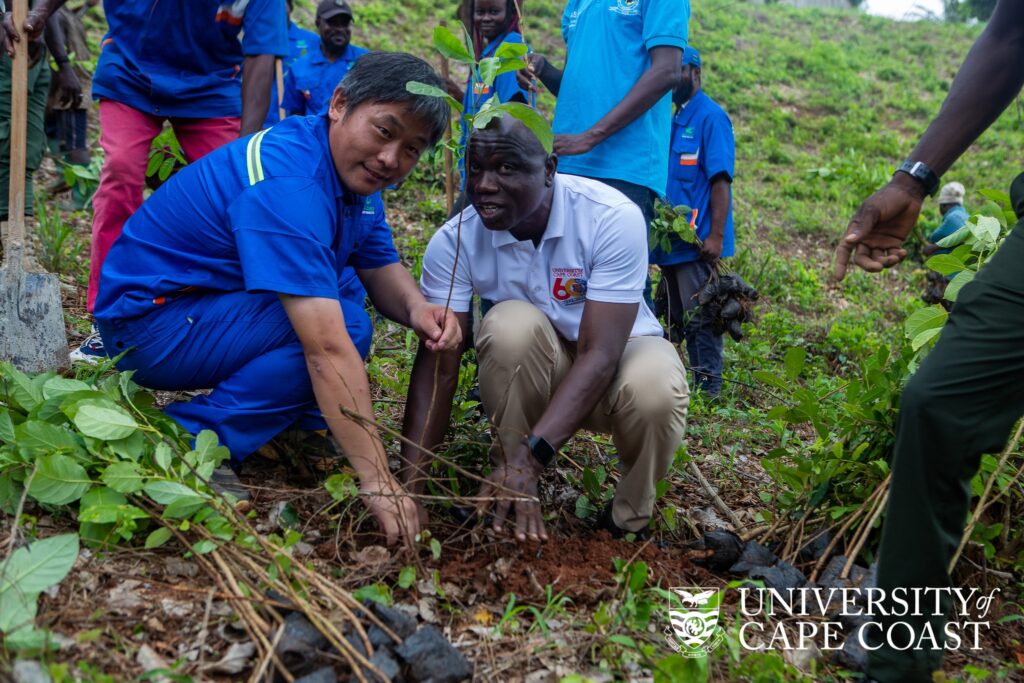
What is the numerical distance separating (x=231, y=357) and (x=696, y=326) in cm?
268

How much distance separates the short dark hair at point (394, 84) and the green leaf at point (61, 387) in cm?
105

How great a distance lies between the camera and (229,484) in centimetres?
244

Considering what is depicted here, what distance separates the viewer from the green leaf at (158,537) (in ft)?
6.63

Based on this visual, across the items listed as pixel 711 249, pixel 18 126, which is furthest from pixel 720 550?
pixel 18 126

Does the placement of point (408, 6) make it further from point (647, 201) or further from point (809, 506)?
point (809, 506)

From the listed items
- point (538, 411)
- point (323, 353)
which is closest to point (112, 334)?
point (323, 353)

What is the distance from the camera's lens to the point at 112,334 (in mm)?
2648

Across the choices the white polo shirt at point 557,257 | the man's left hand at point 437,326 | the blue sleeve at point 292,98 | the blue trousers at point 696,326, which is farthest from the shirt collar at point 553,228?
the blue sleeve at point 292,98

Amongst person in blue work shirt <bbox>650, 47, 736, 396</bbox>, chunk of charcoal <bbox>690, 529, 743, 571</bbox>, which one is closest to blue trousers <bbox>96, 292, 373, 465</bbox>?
chunk of charcoal <bbox>690, 529, 743, 571</bbox>

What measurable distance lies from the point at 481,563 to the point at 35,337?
1951 mm

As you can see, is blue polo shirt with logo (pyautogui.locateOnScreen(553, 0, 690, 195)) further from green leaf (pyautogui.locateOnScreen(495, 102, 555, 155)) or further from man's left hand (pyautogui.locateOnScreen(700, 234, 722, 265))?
green leaf (pyautogui.locateOnScreen(495, 102, 555, 155))

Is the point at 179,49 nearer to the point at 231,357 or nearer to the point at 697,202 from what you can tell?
the point at 231,357

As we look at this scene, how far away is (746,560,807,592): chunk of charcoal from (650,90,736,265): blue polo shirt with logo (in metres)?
2.53

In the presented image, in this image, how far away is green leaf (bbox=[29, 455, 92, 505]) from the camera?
2.11 m
